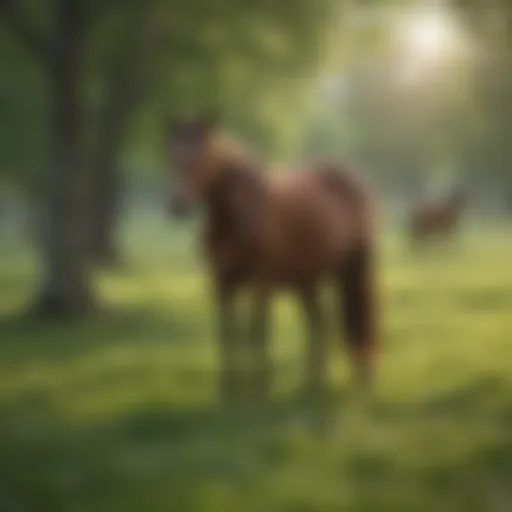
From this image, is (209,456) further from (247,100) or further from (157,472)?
(247,100)

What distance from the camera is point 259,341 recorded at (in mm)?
1545

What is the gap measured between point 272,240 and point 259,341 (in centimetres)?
18

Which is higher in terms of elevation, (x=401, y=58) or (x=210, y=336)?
(x=401, y=58)

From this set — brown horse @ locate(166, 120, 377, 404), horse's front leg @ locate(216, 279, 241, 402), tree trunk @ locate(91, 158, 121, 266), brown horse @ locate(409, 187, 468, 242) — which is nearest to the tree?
tree trunk @ locate(91, 158, 121, 266)

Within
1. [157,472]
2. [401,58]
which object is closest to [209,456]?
[157,472]

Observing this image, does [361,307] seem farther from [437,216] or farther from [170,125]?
[170,125]

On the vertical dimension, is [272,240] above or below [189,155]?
below

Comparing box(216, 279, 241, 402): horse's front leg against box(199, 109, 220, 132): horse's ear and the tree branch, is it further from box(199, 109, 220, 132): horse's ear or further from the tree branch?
the tree branch

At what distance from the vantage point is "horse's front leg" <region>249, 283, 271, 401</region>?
1.54 m

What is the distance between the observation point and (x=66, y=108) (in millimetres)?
1529

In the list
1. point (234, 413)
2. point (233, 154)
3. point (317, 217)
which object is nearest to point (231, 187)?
point (233, 154)

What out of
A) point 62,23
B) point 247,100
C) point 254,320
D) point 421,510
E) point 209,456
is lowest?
point 421,510

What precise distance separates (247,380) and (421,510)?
38cm

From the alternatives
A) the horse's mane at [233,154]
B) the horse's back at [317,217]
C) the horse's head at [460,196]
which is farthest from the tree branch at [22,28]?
the horse's head at [460,196]
